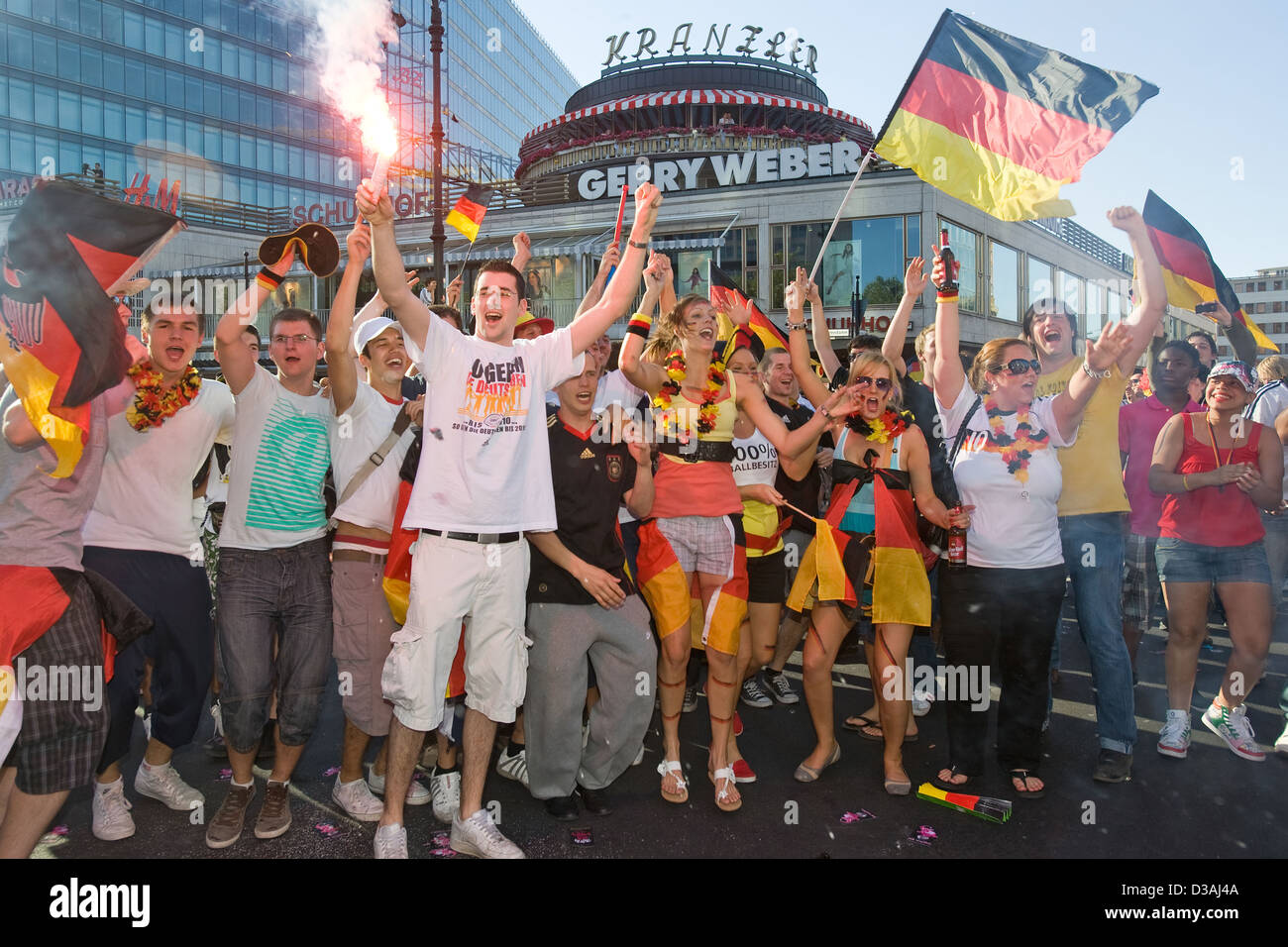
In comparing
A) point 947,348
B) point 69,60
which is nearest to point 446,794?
point 947,348

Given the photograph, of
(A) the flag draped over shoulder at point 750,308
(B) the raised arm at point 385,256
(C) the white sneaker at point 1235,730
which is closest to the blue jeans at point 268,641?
(B) the raised arm at point 385,256

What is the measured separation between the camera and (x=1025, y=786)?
4.42 metres

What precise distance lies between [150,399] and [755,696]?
4.11m

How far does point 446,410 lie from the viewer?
3.74m

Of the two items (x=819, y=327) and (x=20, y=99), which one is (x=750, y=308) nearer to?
(x=819, y=327)

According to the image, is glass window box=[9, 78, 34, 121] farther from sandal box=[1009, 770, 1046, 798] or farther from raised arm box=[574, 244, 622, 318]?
sandal box=[1009, 770, 1046, 798]

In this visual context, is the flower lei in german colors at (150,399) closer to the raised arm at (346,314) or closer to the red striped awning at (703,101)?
the raised arm at (346,314)

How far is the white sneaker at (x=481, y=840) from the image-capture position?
3.66m

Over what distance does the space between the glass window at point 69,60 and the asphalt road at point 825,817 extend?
169ft

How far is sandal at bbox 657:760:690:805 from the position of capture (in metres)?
4.30

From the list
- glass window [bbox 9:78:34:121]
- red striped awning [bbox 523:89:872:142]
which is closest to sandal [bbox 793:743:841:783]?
red striped awning [bbox 523:89:872:142]

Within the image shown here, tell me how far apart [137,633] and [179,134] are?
53.8m

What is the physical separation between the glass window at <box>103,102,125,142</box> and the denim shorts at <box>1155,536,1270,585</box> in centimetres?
5425

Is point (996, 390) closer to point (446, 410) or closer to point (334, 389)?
point (446, 410)
